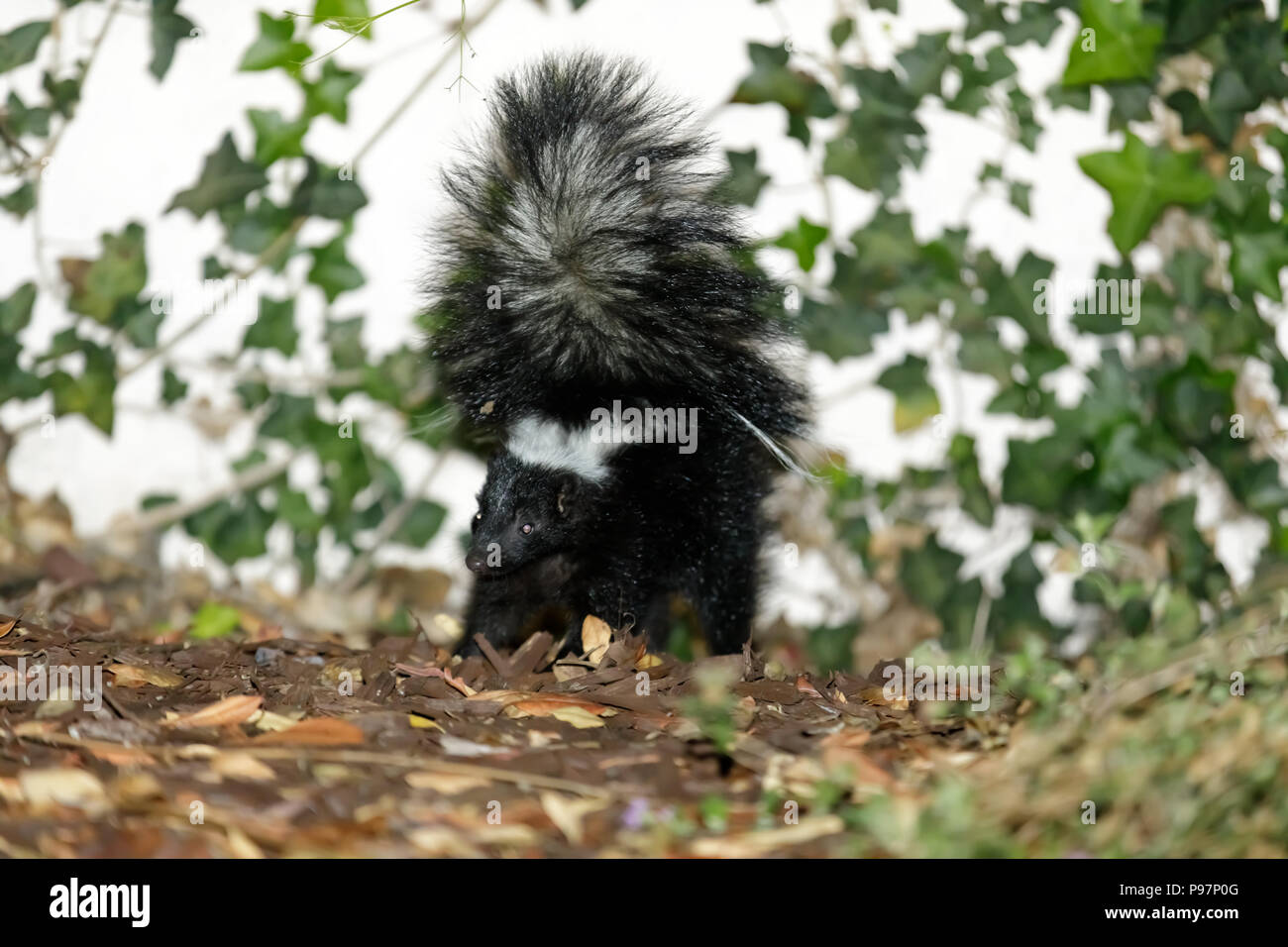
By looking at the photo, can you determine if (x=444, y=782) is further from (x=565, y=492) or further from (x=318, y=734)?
(x=565, y=492)

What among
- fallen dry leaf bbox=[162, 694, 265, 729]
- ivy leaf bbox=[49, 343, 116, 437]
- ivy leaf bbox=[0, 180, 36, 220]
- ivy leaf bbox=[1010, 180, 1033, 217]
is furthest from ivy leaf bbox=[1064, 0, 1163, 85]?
ivy leaf bbox=[0, 180, 36, 220]

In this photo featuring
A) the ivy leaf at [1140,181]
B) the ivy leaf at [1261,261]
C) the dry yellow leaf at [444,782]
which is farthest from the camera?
the ivy leaf at [1261,261]

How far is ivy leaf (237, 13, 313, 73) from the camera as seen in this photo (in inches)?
162

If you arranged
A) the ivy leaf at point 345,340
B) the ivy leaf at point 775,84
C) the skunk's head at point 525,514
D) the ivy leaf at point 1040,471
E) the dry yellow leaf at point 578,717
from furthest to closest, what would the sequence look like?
the ivy leaf at point 345,340 < the ivy leaf at point 775,84 < the ivy leaf at point 1040,471 < the skunk's head at point 525,514 < the dry yellow leaf at point 578,717

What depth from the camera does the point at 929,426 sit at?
482 centimetres

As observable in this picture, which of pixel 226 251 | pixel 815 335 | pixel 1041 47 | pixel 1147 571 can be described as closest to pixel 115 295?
pixel 226 251

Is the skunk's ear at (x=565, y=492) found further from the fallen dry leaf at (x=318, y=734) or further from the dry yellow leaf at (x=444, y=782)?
the dry yellow leaf at (x=444, y=782)

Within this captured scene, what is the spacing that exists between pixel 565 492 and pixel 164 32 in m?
2.35

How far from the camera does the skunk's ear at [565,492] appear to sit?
3.84 meters

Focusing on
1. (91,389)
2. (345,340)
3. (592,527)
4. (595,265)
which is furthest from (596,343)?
(91,389)

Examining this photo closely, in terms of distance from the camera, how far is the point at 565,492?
3.85m

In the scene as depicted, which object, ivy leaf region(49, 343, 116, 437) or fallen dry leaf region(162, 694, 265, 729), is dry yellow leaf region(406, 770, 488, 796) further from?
ivy leaf region(49, 343, 116, 437)

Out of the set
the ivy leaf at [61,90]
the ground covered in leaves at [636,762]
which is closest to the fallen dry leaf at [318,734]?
the ground covered in leaves at [636,762]

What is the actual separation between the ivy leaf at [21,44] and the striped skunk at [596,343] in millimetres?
1942
